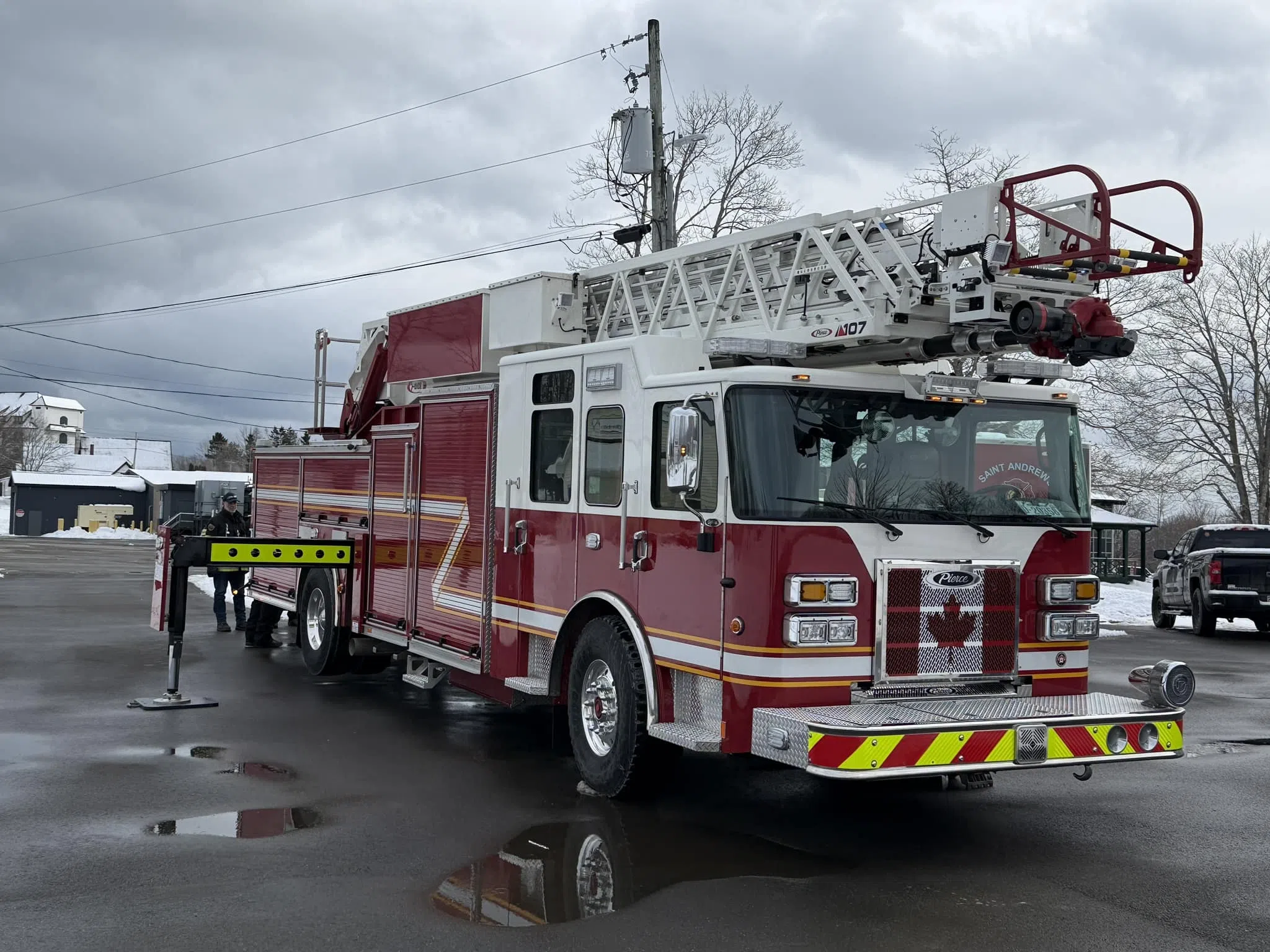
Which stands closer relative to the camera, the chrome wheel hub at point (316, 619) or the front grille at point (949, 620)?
the front grille at point (949, 620)

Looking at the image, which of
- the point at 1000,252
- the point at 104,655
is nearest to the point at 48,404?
the point at 104,655

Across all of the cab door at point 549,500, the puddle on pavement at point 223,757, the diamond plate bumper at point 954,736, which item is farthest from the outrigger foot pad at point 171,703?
the diamond plate bumper at point 954,736

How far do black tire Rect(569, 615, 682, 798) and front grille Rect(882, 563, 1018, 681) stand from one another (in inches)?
55.8

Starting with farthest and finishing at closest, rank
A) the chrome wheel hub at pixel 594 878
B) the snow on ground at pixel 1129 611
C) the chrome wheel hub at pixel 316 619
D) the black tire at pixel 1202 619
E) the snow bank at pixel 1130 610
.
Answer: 1. the snow bank at pixel 1130 610
2. the snow on ground at pixel 1129 611
3. the black tire at pixel 1202 619
4. the chrome wheel hub at pixel 316 619
5. the chrome wheel hub at pixel 594 878

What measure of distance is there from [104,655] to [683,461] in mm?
9424

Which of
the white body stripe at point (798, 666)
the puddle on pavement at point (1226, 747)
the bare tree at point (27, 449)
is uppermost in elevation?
the bare tree at point (27, 449)

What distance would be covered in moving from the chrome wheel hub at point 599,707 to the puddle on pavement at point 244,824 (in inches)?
64.3

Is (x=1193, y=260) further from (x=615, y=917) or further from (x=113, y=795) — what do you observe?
(x=113, y=795)

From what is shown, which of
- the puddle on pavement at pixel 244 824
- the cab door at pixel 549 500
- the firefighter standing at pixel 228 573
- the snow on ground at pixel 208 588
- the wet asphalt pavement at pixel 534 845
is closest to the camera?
the wet asphalt pavement at pixel 534 845

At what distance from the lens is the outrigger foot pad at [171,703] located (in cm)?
1016

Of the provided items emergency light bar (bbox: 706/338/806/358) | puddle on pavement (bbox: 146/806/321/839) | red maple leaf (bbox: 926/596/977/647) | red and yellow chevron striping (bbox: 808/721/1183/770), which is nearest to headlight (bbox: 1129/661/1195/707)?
red and yellow chevron striping (bbox: 808/721/1183/770)

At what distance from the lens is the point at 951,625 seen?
6.77m

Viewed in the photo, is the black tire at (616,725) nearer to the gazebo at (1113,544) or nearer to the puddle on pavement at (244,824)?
the puddle on pavement at (244,824)

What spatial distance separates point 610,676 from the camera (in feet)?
24.2
